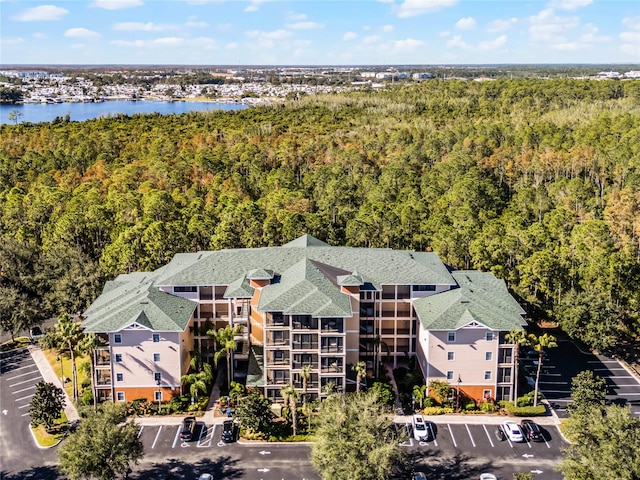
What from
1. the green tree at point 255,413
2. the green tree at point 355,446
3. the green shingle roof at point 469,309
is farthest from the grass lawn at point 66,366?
the green shingle roof at point 469,309

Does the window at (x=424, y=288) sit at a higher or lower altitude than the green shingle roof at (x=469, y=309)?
higher

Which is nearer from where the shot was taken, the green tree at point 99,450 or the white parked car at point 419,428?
the green tree at point 99,450

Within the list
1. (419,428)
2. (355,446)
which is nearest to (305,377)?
(419,428)

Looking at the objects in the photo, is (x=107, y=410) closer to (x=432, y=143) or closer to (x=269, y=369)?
(x=269, y=369)

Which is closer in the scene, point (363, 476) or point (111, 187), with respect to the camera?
point (363, 476)

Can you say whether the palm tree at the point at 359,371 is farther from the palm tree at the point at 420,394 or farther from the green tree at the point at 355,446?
the green tree at the point at 355,446

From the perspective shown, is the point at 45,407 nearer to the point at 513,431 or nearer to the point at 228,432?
the point at 228,432

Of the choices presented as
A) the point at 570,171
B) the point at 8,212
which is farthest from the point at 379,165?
the point at 8,212
